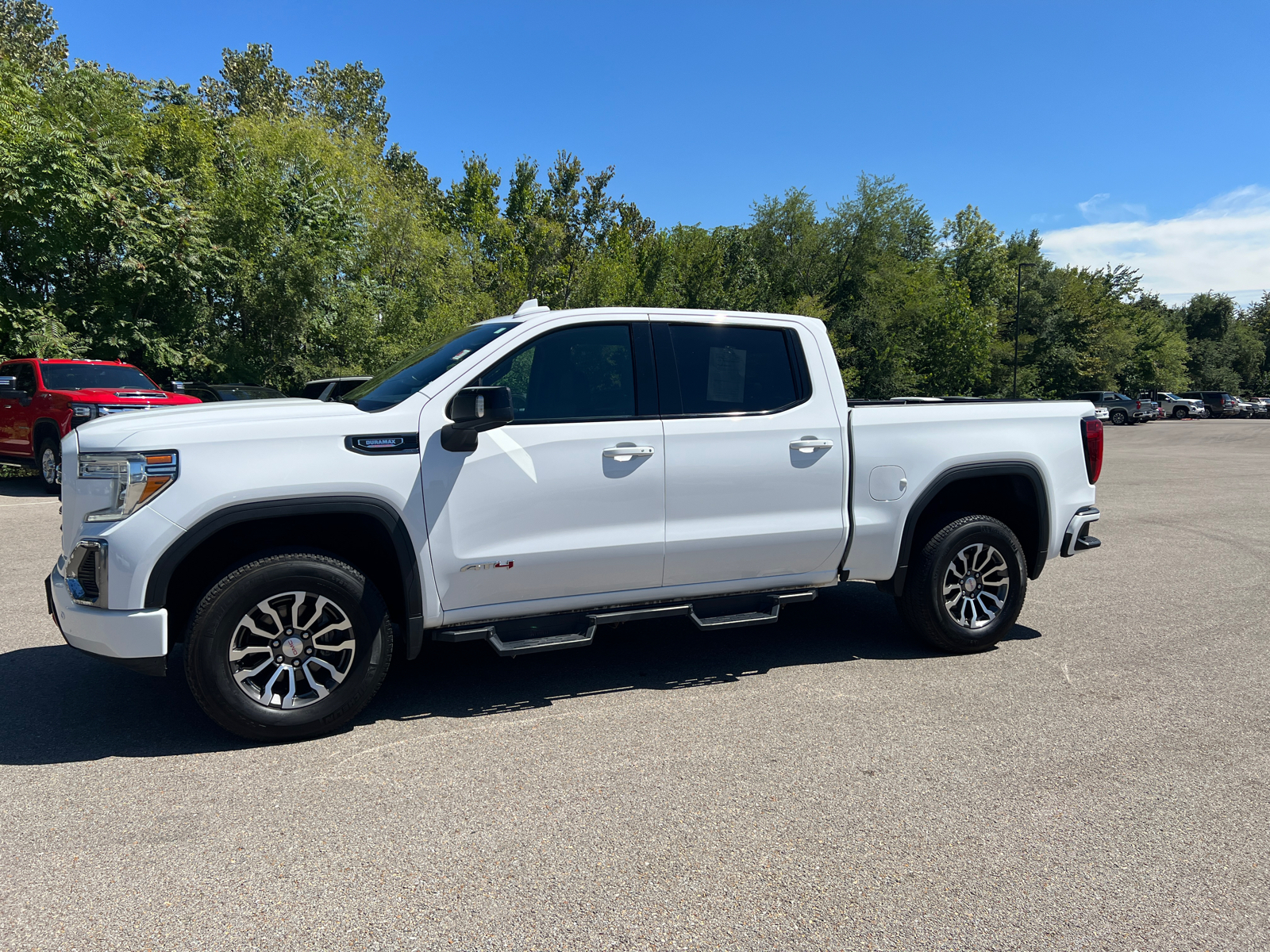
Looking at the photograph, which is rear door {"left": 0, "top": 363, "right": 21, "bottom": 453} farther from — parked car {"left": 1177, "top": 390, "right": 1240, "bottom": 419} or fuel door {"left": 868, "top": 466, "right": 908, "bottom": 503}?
parked car {"left": 1177, "top": 390, "right": 1240, "bottom": 419}

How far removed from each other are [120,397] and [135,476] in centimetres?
1019

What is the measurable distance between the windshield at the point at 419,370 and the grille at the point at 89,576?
1318 millimetres

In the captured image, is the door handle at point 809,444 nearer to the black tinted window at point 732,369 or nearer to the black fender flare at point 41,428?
the black tinted window at point 732,369

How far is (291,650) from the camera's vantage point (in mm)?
4000

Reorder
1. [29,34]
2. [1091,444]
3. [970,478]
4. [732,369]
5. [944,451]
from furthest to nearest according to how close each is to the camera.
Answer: [29,34]
[1091,444]
[970,478]
[944,451]
[732,369]

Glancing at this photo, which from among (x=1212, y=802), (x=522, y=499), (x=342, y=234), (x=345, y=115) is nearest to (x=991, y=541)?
(x=1212, y=802)

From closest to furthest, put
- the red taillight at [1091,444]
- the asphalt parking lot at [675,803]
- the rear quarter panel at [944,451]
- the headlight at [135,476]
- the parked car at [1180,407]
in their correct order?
1. the asphalt parking lot at [675,803]
2. the headlight at [135,476]
3. the rear quarter panel at [944,451]
4. the red taillight at [1091,444]
5. the parked car at [1180,407]

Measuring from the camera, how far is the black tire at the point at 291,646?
3.83 m

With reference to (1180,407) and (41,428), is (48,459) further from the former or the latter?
(1180,407)

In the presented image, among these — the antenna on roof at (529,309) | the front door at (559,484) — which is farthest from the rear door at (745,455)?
the antenna on roof at (529,309)

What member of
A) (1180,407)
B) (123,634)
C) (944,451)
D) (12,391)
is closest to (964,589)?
(944,451)

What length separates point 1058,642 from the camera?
5.73 meters

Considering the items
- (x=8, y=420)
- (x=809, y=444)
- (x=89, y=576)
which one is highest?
(x=8, y=420)

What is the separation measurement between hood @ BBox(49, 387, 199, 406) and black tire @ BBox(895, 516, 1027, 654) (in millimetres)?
10713
